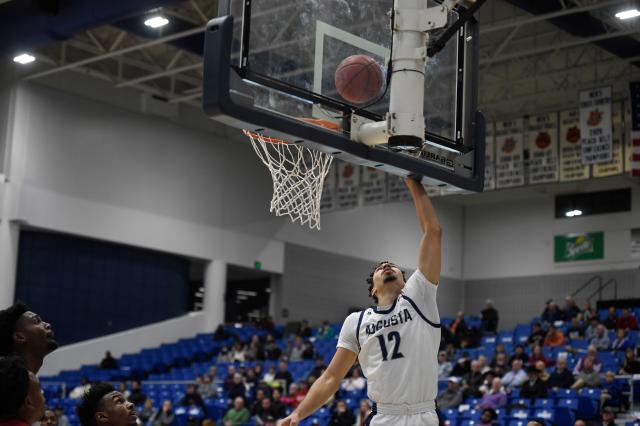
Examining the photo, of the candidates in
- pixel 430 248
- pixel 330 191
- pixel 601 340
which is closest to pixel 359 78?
pixel 430 248

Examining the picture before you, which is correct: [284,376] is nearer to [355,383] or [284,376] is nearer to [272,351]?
[355,383]

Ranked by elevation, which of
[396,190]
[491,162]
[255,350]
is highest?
[491,162]

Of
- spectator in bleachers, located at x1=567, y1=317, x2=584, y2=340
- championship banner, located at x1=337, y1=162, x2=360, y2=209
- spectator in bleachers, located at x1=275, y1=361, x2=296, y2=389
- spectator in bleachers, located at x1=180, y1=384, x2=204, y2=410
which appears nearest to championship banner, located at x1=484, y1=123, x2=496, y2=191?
championship banner, located at x1=337, y1=162, x2=360, y2=209

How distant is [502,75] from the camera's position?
2805cm

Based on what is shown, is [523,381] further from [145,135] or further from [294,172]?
[145,135]

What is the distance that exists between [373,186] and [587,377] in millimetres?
10642

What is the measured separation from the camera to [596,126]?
2361 centimetres

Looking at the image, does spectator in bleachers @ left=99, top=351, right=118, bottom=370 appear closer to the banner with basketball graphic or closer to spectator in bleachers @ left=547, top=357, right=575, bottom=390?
spectator in bleachers @ left=547, top=357, right=575, bottom=390

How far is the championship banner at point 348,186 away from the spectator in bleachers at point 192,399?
820 centimetres

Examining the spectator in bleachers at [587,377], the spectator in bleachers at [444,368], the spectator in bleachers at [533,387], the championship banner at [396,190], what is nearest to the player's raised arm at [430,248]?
the spectator in bleachers at [533,387]

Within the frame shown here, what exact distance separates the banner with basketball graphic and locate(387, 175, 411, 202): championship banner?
20.0 feet

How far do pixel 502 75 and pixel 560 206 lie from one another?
695cm

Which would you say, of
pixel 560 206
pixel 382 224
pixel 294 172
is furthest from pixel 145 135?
pixel 294 172

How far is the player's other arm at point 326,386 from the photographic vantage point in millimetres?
6234
